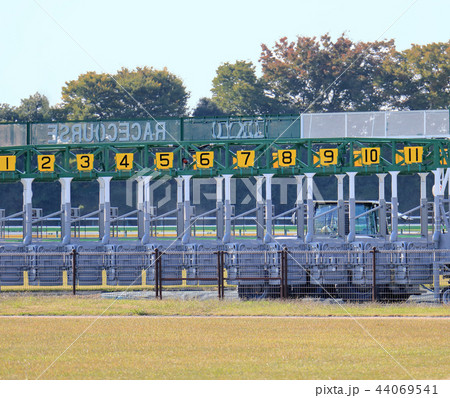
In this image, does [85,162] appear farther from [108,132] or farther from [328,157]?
[328,157]

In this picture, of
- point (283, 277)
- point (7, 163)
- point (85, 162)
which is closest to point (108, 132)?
point (85, 162)

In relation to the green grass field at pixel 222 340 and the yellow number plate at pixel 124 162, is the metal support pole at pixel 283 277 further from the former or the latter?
the yellow number plate at pixel 124 162

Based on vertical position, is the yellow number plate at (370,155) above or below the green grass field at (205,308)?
above

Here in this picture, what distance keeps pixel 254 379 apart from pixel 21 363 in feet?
11.5

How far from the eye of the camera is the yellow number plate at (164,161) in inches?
1123

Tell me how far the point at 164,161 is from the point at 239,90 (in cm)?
4124

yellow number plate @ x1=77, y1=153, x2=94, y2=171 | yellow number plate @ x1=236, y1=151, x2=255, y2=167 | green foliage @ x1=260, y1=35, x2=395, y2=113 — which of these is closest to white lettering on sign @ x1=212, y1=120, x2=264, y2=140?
yellow number plate @ x1=236, y1=151, x2=255, y2=167

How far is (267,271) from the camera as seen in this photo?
24578 mm

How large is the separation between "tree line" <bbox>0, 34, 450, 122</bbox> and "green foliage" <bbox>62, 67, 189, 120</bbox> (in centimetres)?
7

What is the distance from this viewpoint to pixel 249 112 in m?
68.4

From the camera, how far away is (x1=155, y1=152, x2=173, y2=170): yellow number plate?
1123 inches

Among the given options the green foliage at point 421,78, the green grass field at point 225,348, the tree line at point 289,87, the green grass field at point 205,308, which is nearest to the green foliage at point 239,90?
the tree line at point 289,87

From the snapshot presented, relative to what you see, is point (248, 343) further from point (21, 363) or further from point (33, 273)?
point (33, 273)

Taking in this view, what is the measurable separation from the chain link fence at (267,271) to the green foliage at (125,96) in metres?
40.9
